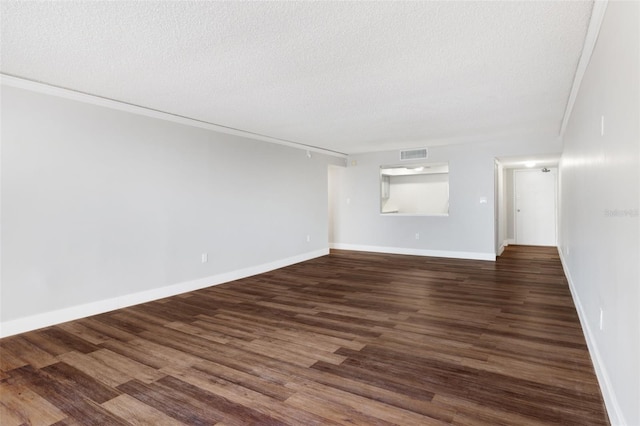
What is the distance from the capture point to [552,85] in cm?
337

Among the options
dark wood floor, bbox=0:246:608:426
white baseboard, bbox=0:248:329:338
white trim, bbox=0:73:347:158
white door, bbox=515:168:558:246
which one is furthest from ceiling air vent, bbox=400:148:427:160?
white baseboard, bbox=0:248:329:338

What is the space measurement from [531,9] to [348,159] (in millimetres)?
6281

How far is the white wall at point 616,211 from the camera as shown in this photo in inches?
54.9

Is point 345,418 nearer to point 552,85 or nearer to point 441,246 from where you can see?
point 552,85

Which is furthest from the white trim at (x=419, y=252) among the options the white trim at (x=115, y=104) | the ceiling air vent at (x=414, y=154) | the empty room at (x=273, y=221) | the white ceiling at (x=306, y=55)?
the white trim at (x=115, y=104)

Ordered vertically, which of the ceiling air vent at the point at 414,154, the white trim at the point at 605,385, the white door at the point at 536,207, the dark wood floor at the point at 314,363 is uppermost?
the ceiling air vent at the point at 414,154

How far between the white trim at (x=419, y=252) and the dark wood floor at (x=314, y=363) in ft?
7.67

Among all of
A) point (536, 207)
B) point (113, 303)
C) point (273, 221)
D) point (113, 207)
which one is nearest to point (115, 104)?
point (113, 207)

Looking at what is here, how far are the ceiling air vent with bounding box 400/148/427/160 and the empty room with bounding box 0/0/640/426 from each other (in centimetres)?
123

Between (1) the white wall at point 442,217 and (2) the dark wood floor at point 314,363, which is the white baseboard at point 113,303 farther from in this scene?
(1) the white wall at point 442,217

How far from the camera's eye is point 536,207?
28.3ft

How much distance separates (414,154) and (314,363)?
571cm

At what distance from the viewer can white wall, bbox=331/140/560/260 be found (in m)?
6.60

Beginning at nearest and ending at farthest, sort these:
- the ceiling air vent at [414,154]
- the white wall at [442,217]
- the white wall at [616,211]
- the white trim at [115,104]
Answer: the white wall at [616,211] → the white trim at [115,104] → the white wall at [442,217] → the ceiling air vent at [414,154]
